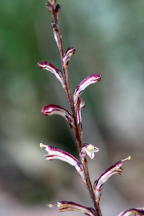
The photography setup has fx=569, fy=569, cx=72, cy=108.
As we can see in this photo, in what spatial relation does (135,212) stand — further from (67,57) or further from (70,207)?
(67,57)

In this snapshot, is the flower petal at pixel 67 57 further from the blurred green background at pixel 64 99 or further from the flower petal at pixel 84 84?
the blurred green background at pixel 64 99

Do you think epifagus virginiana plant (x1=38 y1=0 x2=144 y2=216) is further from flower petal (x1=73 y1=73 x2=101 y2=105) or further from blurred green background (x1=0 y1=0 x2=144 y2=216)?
blurred green background (x1=0 y1=0 x2=144 y2=216)

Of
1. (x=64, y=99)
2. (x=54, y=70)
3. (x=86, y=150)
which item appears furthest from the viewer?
(x=64, y=99)

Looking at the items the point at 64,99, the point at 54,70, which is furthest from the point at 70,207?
the point at 64,99

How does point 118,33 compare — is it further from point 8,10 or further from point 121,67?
point 8,10

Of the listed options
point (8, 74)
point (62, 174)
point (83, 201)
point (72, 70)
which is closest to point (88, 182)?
point (83, 201)

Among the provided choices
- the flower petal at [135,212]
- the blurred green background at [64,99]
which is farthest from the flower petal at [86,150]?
the blurred green background at [64,99]

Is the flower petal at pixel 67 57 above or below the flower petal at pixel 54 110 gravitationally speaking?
above

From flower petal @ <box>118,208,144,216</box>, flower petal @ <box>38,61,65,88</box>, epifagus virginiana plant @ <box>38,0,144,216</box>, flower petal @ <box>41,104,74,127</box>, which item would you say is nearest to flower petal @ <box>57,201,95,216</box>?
epifagus virginiana plant @ <box>38,0,144,216</box>
